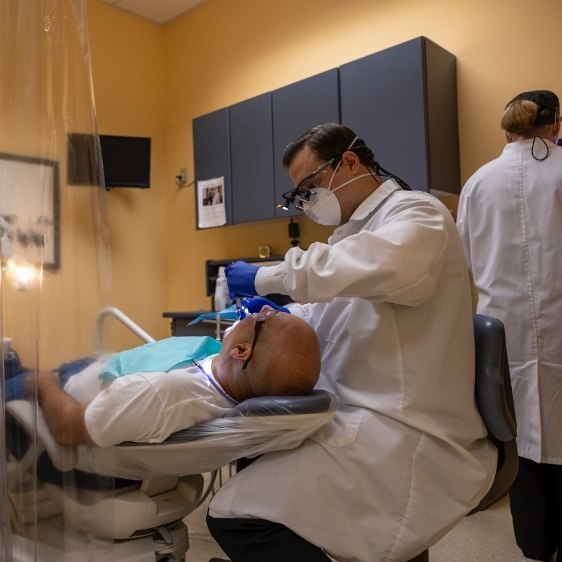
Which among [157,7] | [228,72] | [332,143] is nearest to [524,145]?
[332,143]

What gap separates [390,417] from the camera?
1.13 m

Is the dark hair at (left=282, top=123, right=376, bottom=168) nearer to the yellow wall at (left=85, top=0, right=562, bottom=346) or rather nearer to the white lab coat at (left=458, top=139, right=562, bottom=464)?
the white lab coat at (left=458, top=139, right=562, bottom=464)

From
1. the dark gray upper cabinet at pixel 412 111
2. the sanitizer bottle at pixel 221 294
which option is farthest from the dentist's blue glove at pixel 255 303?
the sanitizer bottle at pixel 221 294

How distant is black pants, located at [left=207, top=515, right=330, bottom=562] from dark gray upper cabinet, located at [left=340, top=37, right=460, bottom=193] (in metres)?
1.70

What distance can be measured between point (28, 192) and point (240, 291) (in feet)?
1.77

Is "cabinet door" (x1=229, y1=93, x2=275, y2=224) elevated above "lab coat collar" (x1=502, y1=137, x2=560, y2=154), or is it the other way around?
"cabinet door" (x1=229, y1=93, x2=275, y2=224)

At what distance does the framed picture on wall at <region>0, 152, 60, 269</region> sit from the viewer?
0.96 meters

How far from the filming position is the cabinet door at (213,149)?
3.38 metres

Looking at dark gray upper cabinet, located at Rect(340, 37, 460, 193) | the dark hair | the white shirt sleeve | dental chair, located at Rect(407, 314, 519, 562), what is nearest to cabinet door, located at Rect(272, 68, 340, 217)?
dark gray upper cabinet, located at Rect(340, 37, 460, 193)

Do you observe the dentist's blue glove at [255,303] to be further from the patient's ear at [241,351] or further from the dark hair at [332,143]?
the dark hair at [332,143]

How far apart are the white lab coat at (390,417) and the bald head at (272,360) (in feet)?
0.29

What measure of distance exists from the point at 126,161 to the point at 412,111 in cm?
200

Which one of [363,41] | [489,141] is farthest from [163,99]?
[489,141]

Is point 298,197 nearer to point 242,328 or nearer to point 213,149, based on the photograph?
point 242,328
